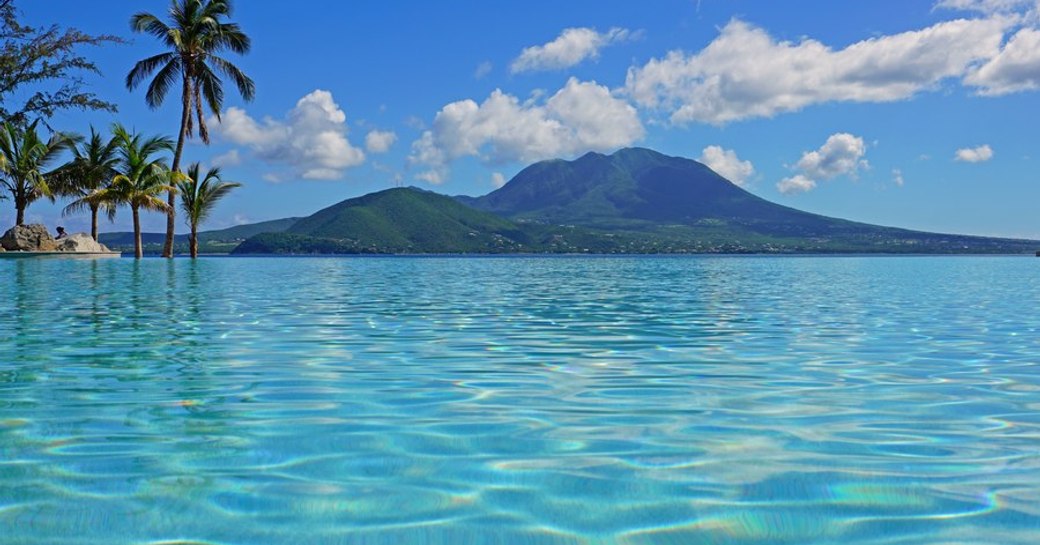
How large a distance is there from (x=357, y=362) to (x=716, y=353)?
3717mm

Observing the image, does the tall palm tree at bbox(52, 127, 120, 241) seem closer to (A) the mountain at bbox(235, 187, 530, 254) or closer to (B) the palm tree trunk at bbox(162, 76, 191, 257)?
(B) the palm tree trunk at bbox(162, 76, 191, 257)

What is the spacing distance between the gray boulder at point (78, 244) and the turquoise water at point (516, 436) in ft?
117

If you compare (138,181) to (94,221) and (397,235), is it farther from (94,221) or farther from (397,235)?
(397,235)

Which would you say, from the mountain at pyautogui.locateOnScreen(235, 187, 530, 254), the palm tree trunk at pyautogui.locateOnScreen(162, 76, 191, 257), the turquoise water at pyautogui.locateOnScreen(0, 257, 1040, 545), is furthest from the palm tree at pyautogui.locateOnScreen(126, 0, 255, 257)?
the mountain at pyautogui.locateOnScreen(235, 187, 530, 254)

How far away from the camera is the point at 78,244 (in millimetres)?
42719

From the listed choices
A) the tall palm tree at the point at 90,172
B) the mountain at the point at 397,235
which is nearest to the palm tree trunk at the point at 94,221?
the tall palm tree at the point at 90,172

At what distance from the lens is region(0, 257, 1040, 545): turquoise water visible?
3.37 metres

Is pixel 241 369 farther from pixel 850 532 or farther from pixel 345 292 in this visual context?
pixel 345 292

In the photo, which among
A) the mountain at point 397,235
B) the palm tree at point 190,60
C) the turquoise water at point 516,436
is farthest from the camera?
the mountain at point 397,235

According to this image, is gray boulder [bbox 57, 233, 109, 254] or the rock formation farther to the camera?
gray boulder [bbox 57, 233, 109, 254]

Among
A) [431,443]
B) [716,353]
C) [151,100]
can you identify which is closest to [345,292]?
[716,353]

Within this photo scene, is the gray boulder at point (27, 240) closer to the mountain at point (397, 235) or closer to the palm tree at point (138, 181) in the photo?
the palm tree at point (138, 181)

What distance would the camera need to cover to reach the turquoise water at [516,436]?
11.1ft

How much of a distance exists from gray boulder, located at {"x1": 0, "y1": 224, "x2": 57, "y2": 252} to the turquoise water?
35.5 m
